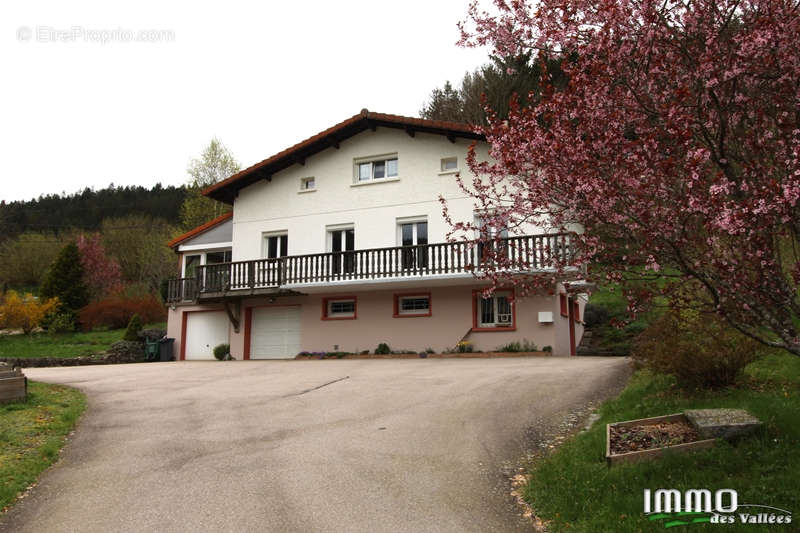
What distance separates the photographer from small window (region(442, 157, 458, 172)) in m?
21.8

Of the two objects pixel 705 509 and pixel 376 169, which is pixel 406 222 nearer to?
pixel 376 169

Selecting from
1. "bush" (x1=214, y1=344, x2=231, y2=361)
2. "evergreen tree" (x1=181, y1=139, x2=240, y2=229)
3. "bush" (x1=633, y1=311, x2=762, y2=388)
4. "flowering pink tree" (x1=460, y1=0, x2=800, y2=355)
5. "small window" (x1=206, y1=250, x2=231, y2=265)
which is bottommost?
"bush" (x1=214, y1=344, x2=231, y2=361)

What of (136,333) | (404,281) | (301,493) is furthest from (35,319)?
(301,493)

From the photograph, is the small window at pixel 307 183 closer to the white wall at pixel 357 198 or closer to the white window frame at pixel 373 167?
the white wall at pixel 357 198

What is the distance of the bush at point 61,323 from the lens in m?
31.4

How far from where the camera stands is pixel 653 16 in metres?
5.15

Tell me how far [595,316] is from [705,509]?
23.1 m

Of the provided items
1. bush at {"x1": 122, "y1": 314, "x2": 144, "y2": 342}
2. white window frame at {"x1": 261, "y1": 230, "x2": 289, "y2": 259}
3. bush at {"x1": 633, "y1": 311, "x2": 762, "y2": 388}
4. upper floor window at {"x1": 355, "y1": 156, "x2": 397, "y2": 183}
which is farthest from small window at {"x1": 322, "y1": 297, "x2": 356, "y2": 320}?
bush at {"x1": 633, "y1": 311, "x2": 762, "y2": 388}

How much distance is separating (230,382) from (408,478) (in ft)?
28.0

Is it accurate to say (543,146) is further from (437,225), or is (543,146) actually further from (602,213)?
(437,225)

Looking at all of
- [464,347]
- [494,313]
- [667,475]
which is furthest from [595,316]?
[667,475]

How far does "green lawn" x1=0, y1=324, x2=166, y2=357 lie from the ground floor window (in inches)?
617

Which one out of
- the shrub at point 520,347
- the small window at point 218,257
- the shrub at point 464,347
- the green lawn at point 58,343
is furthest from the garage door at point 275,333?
the shrub at point 520,347

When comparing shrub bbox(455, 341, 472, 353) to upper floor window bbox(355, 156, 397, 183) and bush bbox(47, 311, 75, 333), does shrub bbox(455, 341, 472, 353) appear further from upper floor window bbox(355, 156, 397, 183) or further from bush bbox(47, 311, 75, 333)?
bush bbox(47, 311, 75, 333)
